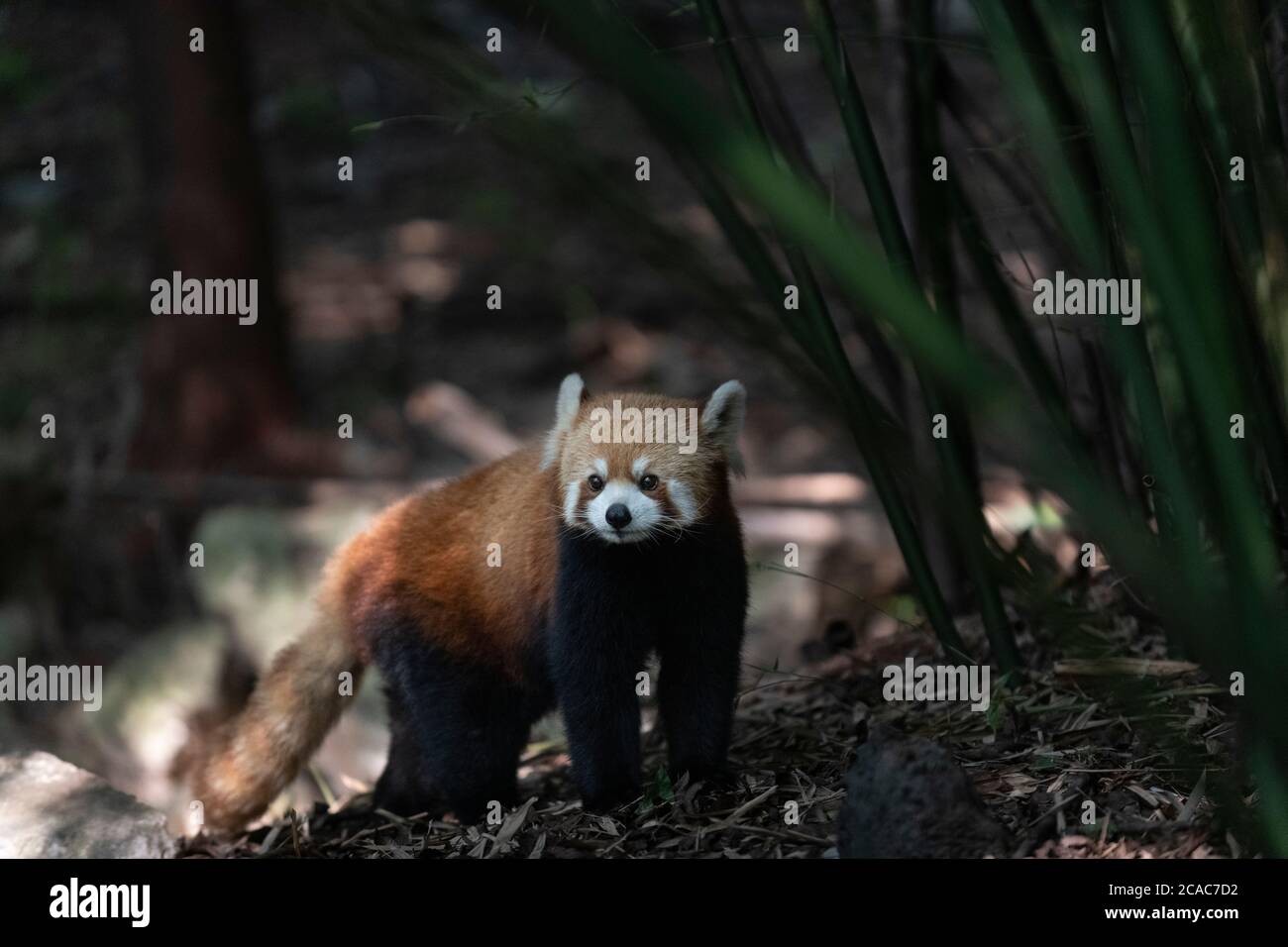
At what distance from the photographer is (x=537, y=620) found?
381 centimetres

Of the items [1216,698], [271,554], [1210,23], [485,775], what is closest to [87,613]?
[271,554]

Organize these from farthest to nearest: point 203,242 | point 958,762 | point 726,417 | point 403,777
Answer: point 203,242 < point 403,777 < point 726,417 < point 958,762

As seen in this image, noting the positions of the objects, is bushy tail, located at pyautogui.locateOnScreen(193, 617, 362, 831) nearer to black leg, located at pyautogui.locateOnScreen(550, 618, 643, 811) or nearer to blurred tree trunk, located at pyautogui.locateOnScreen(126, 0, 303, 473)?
black leg, located at pyautogui.locateOnScreen(550, 618, 643, 811)

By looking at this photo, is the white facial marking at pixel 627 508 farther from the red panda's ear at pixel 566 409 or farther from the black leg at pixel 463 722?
the black leg at pixel 463 722

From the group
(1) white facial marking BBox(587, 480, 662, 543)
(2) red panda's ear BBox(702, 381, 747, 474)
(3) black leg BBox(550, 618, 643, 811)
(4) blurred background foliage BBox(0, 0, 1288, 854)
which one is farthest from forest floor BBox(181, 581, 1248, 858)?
(2) red panda's ear BBox(702, 381, 747, 474)

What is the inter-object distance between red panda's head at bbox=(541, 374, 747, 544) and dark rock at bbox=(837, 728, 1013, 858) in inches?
36.8

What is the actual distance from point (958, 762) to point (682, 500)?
0.99m

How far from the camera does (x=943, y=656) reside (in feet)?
13.1

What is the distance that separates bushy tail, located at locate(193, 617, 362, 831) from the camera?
4.30 m

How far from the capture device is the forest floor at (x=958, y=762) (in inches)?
113

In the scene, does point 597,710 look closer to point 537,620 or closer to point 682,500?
point 537,620

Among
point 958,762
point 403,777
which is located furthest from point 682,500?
point 403,777

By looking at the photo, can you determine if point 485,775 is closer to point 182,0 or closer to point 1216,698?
point 1216,698

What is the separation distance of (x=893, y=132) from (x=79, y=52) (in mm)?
11248
